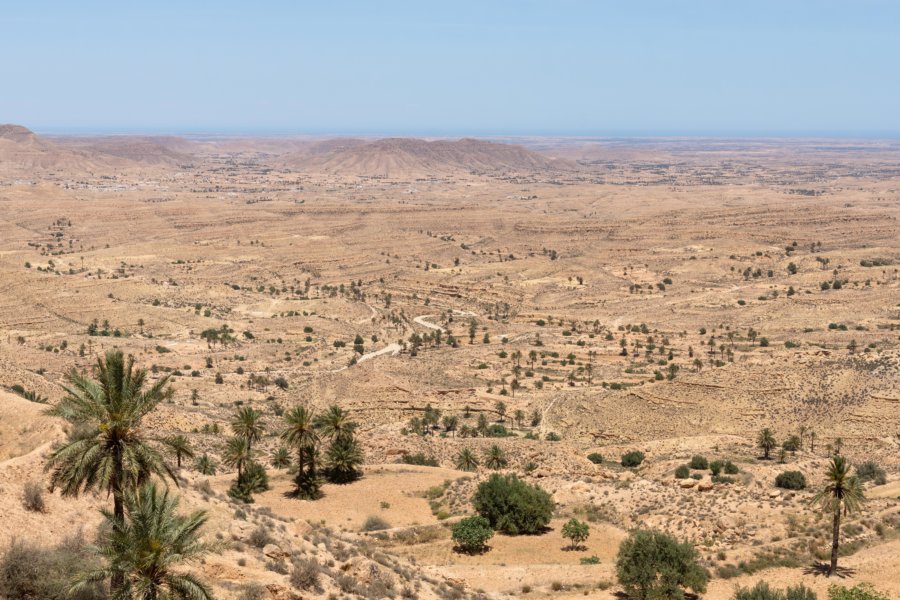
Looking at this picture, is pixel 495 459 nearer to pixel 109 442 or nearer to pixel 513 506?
pixel 513 506

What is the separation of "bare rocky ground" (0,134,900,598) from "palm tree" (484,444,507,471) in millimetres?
684

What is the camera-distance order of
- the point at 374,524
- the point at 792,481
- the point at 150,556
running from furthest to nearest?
the point at 792,481 → the point at 374,524 → the point at 150,556

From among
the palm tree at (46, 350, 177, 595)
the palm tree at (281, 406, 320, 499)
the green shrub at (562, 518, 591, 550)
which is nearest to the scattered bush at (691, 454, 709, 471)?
the green shrub at (562, 518, 591, 550)

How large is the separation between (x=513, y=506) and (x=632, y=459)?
10.6m

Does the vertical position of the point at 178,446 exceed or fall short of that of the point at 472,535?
it exceeds it

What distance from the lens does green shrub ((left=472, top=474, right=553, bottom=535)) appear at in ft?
92.8

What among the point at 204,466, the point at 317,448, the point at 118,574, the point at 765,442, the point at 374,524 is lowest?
the point at 374,524

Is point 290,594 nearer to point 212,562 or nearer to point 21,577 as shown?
point 212,562

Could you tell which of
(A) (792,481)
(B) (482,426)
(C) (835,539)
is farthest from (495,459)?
(C) (835,539)

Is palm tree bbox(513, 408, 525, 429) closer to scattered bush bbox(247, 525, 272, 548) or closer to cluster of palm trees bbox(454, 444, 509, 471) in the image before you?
cluster of palm trees bbox(454, 444, 509, 471)

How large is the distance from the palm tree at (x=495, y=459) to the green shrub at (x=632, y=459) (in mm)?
5527

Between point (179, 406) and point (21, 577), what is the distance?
32069 millimetres

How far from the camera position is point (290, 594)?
16.8 meters

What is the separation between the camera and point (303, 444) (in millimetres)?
30656
